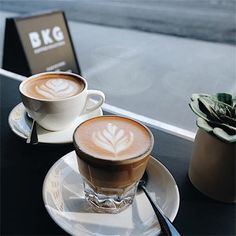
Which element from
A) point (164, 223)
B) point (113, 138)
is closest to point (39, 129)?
point (113, 138)

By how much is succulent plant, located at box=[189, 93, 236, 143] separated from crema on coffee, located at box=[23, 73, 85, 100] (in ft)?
0.77

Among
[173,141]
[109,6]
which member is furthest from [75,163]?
[109,6]

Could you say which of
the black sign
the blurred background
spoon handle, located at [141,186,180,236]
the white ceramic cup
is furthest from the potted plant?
the black sign

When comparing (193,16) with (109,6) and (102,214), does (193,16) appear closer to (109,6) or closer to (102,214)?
(109,6)

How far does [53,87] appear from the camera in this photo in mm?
634

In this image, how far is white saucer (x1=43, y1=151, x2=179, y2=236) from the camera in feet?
1.42

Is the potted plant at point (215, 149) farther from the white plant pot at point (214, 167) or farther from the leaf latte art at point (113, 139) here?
the leaf latte art at point (113, 139)

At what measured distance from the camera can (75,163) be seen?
21.1 inches

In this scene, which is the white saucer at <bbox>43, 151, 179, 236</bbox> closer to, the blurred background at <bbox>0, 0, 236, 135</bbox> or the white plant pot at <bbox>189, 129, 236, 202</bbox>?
the white plant pot at <bbox>189, 129, 236, 202</bbox>

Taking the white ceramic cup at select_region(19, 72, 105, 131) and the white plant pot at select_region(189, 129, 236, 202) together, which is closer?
the white plant pot at select_region(189, 129, 236, 202)

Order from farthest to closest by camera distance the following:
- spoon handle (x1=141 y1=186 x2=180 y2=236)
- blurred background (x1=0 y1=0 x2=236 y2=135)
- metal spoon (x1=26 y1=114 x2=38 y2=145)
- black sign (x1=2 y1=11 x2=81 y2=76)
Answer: blurred background (x1=0 y1=0 x2=236 y2=135)
black sign (x1=2 y1=11 x2=81 y2=76)
metal spoon (x1=26 y1=114 x2=38 y2=145)
spoon handle (x1=141 y1=186 x2=180 y2=236)

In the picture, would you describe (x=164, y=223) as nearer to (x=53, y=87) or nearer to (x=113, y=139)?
(x=113, y=139)

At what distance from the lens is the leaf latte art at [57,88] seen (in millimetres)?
616

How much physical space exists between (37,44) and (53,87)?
3.24 ft
